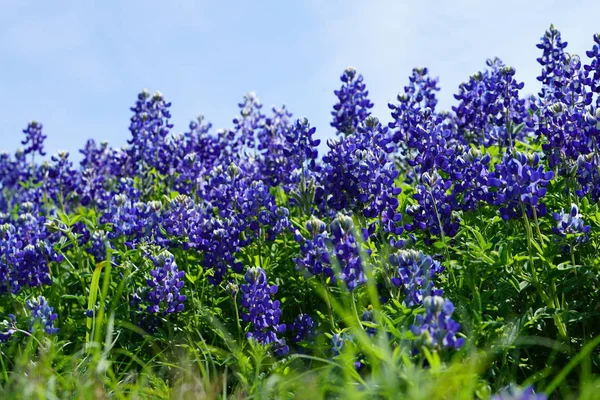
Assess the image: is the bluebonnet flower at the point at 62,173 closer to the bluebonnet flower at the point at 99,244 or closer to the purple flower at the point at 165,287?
the bluebonnet flower at the point at 99,244

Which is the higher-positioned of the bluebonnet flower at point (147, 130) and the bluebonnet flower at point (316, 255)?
the bluebonnet flower at point (147, 130)

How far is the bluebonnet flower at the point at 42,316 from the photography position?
5.52 meters

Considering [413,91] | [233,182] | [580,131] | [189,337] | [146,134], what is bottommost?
[189,337]

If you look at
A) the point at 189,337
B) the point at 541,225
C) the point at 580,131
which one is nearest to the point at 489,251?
the point at 541,225

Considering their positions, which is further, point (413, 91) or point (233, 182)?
point (413, 91)

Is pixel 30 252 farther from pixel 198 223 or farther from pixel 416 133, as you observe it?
pixel 416 133

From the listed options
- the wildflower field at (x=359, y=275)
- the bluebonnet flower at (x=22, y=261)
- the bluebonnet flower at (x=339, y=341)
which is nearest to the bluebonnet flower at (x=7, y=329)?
the wildflower field at (x=359, y=275)

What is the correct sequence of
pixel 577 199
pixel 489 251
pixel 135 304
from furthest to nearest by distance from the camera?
pixel 135 304 → pixel 577 199 → pixel 489 251

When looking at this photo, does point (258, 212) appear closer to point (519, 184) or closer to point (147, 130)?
point (519, 184)

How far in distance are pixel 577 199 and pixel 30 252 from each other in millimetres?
4512

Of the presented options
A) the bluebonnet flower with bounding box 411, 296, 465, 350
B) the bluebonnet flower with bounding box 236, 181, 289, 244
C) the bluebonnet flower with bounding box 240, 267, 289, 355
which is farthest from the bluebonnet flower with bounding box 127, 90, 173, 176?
the bluebonnet flower with bounding box 411, 296, 465, 350

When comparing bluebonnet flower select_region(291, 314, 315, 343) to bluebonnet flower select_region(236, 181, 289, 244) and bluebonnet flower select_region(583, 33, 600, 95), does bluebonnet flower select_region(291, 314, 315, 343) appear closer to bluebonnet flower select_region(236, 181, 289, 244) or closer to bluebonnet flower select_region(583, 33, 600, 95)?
bluebonnet flower select_region(236, 181, 289, 244)

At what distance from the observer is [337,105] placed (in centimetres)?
822

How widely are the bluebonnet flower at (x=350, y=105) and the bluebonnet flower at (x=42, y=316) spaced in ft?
12.3
